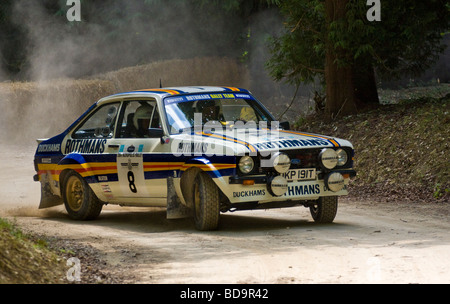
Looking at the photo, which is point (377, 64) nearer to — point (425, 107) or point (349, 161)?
point (425, 107)

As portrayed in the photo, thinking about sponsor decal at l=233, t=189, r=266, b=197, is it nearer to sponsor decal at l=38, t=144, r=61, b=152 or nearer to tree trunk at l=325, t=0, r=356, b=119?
sponsor decal at l=38, t=144, r=61, b=152

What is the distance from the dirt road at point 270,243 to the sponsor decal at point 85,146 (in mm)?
999

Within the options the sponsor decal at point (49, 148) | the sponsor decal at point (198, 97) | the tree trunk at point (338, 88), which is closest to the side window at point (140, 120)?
the sponsor decal at point (198, 97)

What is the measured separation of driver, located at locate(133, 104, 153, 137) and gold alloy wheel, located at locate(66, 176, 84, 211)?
1.29 meters

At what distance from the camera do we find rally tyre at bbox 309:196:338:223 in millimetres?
10332

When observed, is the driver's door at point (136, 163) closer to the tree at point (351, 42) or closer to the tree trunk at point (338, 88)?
the tree at point (351, 42)

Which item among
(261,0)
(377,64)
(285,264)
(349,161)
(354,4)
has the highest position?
(261,0)

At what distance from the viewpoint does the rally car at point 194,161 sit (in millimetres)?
9531

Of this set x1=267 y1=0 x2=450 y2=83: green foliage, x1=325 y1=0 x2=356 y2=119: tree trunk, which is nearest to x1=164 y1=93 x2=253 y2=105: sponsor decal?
x1=267 y1=0 x2=450 y2=83: green foliage

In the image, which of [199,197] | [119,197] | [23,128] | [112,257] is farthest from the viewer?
[23,128]

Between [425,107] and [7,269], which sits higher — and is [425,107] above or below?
above

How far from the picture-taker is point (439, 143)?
49.4 ft

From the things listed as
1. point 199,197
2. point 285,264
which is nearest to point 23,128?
point 199,197

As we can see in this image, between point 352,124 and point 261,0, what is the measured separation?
11451mm
